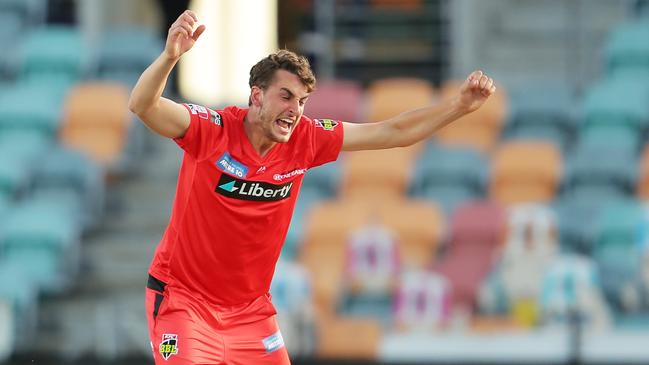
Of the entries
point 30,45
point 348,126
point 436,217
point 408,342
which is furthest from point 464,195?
point 348,126

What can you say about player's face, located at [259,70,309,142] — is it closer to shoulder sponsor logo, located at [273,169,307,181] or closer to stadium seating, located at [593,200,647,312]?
shoulder sponsor logo, located at [273,169,307,181]

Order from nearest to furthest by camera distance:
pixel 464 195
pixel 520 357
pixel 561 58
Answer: pixel 520 357 < pixel 464 195 < pixel 561 58

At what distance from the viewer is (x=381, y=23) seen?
15.1 metres

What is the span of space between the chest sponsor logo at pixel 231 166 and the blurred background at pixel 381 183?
16.8 ft

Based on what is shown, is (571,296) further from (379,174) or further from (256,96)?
(256,96)

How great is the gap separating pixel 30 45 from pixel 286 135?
9.51m

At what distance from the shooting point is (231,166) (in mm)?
6141

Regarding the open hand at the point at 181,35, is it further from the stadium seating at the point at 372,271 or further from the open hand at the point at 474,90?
the stadium seating at the point at 372,271

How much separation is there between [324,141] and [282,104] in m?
0.51

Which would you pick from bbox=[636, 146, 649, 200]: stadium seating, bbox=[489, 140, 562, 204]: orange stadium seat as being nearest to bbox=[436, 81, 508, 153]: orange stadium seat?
bbox=[489, 140, 562, 204]: orange stadium seat

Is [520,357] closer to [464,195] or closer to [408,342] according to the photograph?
[408,342]

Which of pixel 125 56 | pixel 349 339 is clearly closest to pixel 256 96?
pixel 349 339

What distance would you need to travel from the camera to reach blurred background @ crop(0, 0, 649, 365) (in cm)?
1149

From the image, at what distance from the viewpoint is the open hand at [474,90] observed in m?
6.28
